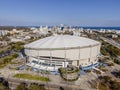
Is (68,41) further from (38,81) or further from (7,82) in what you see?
(7,82)

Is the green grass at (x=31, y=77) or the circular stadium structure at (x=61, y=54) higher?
the circular stadium structure at (x=61, y=54)

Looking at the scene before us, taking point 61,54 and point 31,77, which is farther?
point 61,54

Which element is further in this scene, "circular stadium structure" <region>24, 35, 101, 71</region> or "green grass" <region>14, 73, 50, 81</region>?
"circular stadium structure" <region>24, 35, 101, 71</region>

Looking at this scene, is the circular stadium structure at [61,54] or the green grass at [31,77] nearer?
the green grass at [31,77]

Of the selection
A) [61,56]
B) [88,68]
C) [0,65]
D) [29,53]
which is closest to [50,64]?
[61,56]

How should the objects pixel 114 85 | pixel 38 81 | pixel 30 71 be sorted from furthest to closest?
pixel 30 71 → pixel 38 81 → pixel 114 85

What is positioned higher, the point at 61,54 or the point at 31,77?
the point at 61,54

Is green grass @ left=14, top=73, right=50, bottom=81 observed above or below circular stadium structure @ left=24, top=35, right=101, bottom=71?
below

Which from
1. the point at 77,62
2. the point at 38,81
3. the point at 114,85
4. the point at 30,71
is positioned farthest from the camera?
the point at 77,62
